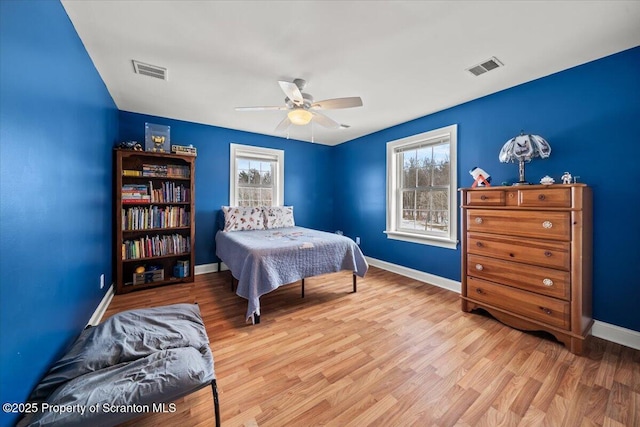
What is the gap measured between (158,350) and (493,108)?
3.80m

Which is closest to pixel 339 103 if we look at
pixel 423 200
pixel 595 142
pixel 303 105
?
pixel 303 105

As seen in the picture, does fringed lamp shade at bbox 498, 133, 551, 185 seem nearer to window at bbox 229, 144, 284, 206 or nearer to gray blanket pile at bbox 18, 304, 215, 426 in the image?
gray blanket pile at bbox 18, 304, 215, 426

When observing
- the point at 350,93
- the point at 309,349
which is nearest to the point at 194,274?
the point at 309,349

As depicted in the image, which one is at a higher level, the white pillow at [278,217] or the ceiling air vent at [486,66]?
the ceiling air vent at [486,66]

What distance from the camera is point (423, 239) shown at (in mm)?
3492

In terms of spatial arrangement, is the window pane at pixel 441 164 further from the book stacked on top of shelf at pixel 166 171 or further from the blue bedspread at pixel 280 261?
the book stacked on top of shelf at pixel 166 171

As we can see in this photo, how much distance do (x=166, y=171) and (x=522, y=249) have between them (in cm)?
426

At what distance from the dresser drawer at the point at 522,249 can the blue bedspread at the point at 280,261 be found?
129 cm

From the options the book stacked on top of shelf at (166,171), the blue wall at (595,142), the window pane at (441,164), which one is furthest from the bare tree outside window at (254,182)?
the blue wall at (595,142)

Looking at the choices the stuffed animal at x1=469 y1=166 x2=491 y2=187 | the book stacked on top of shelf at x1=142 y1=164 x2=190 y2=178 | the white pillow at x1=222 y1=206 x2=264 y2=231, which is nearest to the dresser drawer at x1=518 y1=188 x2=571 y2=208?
the stuffed animal at x1=469 y1=166 x2=491 y2=187

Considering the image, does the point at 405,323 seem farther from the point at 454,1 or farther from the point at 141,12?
the point at 141,12

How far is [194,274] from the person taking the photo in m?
3.59

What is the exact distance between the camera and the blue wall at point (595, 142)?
1.93 meters

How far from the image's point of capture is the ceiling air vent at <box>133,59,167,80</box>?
86.6 inches
